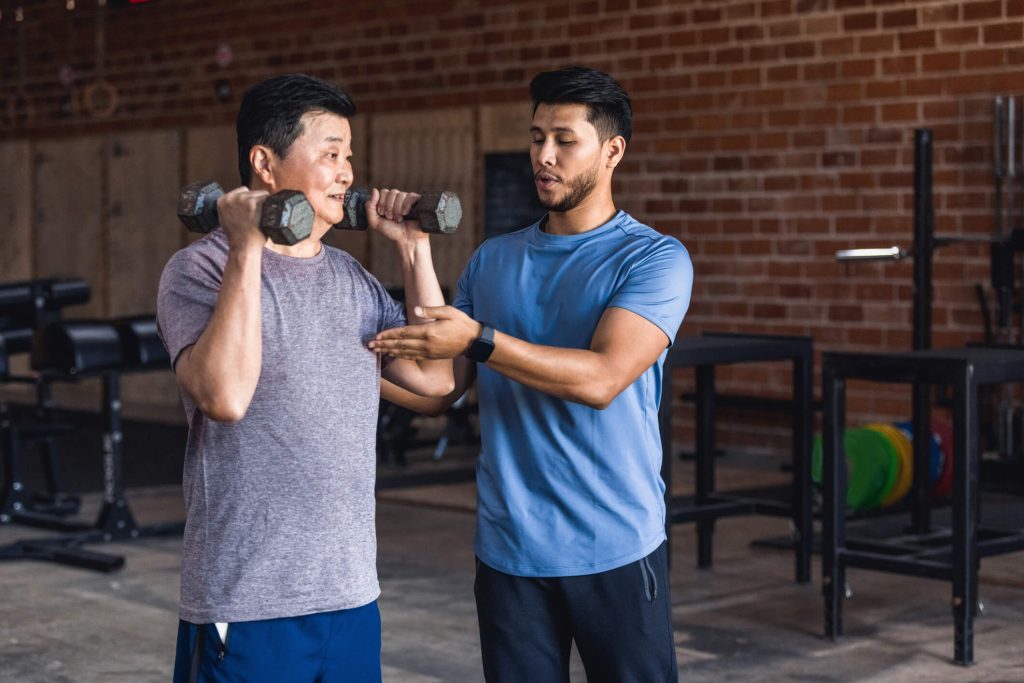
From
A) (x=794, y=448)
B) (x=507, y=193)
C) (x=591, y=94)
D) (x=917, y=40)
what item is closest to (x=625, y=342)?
(x=591, y=94)

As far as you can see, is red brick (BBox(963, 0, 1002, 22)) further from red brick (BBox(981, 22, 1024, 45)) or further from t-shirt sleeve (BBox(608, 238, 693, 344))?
t-shirt sleeve (BBox(608, 238, 693, 344))

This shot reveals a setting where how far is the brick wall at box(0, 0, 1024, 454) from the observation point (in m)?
7.01

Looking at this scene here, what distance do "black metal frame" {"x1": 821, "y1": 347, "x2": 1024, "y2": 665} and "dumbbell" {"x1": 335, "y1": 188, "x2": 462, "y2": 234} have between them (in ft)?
7.38

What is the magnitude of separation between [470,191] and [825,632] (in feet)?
17.1

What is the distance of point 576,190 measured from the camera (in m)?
2.42

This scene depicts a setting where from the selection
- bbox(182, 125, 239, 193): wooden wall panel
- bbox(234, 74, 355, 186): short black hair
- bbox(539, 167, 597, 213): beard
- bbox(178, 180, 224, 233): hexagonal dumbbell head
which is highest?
bbox(182, 125, 239, 193): wooden wall panel

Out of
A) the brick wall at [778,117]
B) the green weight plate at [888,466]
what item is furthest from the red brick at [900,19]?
the green weight plate at [888,466]

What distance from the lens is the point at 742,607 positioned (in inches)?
186

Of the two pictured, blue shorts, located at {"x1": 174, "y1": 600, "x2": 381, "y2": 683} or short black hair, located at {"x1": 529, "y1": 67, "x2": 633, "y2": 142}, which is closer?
blue shorts, located at {"x1": 174, "y1": 600, "x2": 381, "y2": 683}

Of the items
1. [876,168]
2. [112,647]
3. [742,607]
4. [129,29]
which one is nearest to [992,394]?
[876,168]

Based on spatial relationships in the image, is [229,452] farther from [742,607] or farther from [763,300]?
[763,300]

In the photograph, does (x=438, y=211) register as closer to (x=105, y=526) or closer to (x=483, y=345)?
(x=483, y=345)

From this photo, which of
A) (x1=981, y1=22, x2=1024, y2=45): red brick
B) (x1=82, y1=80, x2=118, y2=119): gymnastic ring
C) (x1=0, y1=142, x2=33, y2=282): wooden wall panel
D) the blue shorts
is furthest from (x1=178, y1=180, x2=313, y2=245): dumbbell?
(x1=0, y1=142, x2=33, y2=282): wooden wall panel

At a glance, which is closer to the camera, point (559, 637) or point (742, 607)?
point (559, 637)
